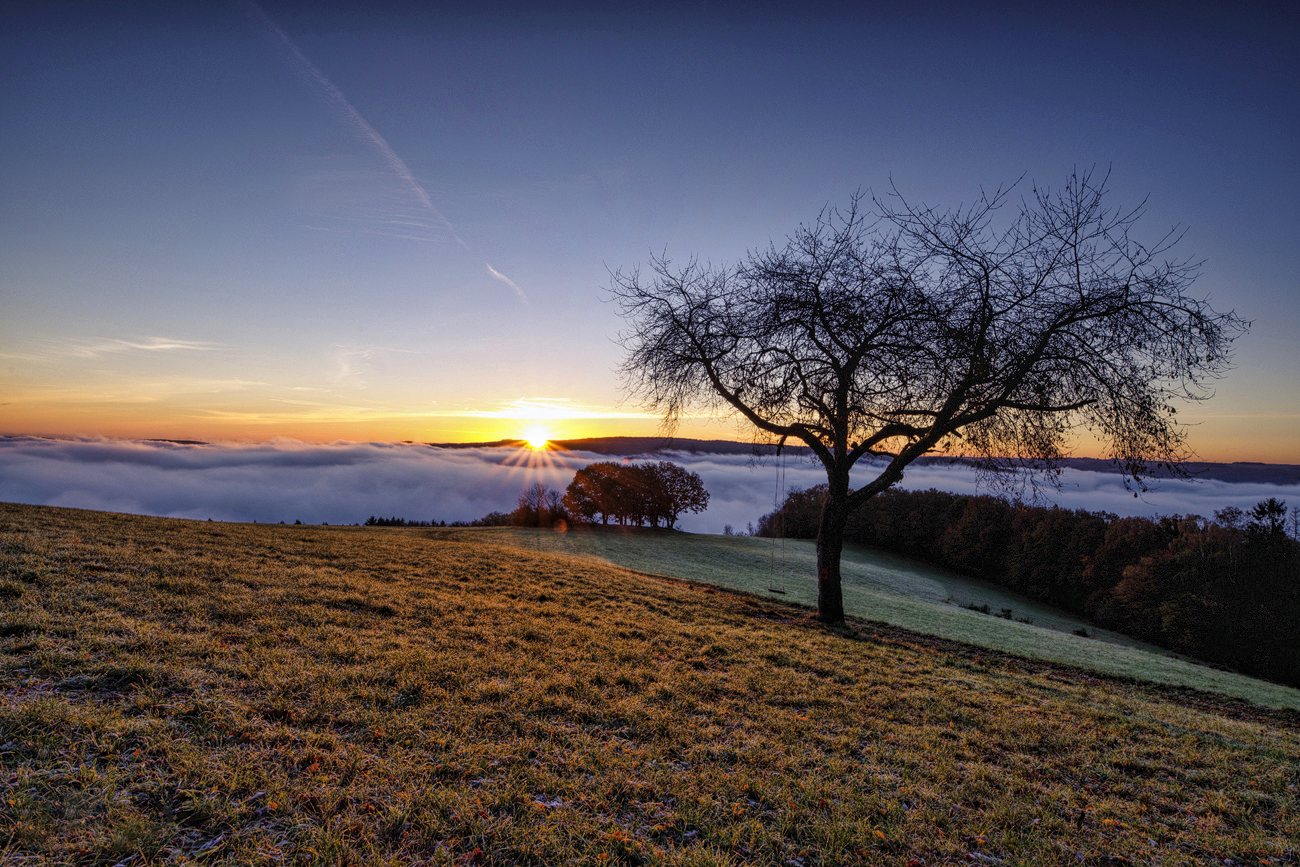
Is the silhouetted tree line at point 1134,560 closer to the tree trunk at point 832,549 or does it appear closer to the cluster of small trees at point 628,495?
the cluster of small trees at point 628,495

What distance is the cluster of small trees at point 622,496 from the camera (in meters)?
54.3

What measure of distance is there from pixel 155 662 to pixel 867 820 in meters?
7.00

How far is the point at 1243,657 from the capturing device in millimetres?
37750

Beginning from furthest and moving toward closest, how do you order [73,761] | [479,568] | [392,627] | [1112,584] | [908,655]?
[1112,584] → [479,568] → [908,655] → [392,627] → [73,761]

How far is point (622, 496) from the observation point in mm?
54125

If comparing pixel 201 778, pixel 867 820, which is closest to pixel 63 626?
pixel 201 778

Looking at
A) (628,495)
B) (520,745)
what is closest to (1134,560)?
(628,495)

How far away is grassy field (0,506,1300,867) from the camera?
360cm

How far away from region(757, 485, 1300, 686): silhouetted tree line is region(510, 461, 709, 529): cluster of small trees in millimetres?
12070

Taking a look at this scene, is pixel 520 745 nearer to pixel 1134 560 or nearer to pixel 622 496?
pixel 622 496

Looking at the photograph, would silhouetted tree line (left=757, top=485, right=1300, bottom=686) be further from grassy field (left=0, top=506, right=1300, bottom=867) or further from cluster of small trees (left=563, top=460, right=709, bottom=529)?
grassy field (left=0, top=506, right=1300, bottom=867)

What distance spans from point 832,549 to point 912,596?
22.0 metres

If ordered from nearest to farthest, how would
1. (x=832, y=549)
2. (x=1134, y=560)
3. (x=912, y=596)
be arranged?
(x=832, y=549)
(x=912, y=596)
(x=1134, y=560)

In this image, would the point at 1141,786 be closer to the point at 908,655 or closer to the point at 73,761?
the point at 908,655
